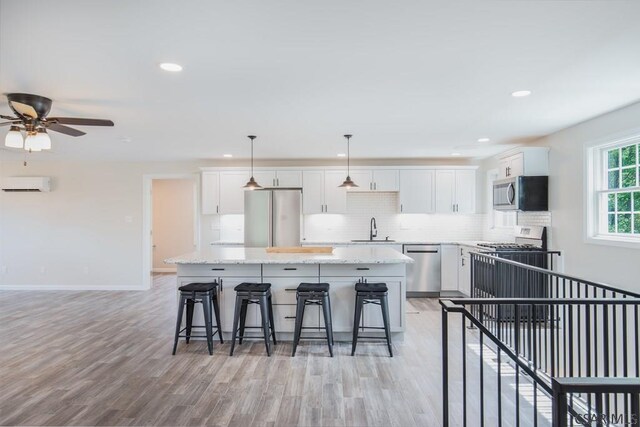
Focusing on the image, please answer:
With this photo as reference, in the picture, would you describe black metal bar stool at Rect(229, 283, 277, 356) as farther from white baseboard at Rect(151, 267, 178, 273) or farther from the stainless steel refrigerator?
white baseboard at Rect(151, 267, 178, 273)

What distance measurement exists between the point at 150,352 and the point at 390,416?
253 cm

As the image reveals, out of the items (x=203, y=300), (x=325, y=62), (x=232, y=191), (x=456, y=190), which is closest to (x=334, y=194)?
(x=232, y=191)

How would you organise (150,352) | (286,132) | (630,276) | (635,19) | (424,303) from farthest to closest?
(424,303) → (286,132) → (150,352) → (630,276) → (635,19)

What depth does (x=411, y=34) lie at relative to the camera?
2.18 m

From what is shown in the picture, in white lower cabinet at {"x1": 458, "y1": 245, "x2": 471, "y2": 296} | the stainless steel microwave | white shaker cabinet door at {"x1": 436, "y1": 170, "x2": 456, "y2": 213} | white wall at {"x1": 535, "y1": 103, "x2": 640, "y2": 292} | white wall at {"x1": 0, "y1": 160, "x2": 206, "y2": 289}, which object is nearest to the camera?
white wall at {"x1": 535, "y1": 103, "x2": 640, "y2": 292}

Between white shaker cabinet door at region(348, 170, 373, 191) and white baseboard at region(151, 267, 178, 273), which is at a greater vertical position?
white shaker cabinet door at region(348, 170, 373, 191)

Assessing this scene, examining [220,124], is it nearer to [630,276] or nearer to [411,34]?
[411,34]

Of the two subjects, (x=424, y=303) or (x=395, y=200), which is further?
A: (x=395, y=200)

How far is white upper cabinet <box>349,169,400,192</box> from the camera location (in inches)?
262

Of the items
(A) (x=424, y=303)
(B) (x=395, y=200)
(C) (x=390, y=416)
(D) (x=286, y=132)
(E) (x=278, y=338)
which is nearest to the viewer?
(C) (x=390, y=416)

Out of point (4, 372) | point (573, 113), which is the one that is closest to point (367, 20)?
point (573, 113)

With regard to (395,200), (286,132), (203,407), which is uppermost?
(286,132)

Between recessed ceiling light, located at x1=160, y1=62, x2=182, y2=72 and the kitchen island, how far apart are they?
1983 mm

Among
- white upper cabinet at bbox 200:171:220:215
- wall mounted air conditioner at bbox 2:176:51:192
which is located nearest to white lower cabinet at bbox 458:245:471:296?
white upper cabinet at bbox 200:171:220:215
